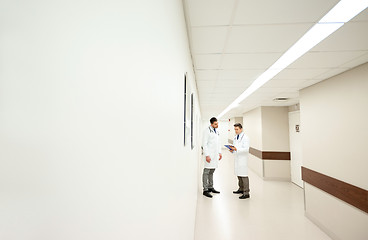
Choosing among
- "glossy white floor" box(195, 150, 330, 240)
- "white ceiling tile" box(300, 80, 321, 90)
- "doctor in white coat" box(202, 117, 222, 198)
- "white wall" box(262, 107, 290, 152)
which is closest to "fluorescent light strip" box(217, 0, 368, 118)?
"white ceiling tile" box(300, 80, 321, 90)

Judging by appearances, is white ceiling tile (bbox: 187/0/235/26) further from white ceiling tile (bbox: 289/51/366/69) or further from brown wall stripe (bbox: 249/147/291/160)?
brown wall stripe (bbox: 249/147/291/160)

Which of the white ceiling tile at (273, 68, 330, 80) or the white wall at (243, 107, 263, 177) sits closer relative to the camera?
the white ceiling tile at (273, 68, 330, 80)

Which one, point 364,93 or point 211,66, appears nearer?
point 364,93

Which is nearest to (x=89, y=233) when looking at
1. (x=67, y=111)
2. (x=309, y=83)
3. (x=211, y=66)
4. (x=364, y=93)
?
(x=67, y=111)

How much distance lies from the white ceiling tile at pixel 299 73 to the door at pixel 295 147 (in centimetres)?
296

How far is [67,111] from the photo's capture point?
250mm

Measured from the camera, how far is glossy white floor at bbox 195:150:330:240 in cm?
289

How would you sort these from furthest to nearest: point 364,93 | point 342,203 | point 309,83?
point 309,83 → point 342,203 → point 364,93

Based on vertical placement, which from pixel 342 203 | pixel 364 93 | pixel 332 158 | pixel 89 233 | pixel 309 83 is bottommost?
pixel 342 203

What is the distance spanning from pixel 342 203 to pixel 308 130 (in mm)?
1373

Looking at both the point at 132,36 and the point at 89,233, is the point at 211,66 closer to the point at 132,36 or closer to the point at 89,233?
the point at 132,36

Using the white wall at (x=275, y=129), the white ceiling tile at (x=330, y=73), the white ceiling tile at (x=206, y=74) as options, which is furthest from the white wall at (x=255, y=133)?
the white ceiling tile at (x=206, y=74)

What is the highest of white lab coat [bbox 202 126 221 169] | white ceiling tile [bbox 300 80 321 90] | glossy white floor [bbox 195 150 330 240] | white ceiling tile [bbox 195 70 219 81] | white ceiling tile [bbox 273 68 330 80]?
white ceiling tile [bbox 195 70 219 81]

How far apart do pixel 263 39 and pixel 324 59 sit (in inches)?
43.9
